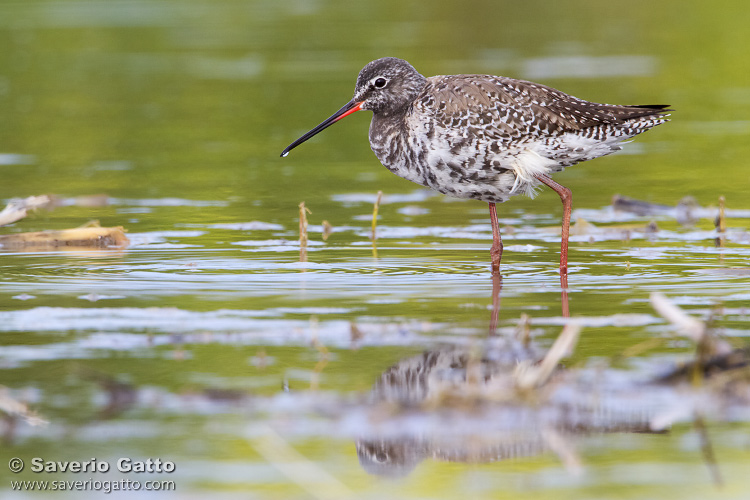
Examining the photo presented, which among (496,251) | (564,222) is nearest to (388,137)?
(496,251)

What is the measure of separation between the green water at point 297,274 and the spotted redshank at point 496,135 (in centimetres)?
67

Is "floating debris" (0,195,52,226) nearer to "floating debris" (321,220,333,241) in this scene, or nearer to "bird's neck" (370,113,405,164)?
"floating debris" (321,220,333,241)

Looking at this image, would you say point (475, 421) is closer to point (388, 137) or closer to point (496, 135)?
point (496, 135)

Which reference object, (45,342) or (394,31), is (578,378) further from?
(394,31)

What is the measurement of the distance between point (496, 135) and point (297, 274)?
1.82m

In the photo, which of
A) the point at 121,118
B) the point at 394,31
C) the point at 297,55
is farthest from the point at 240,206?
the point at 394,31

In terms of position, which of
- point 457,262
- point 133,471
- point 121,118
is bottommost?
point 133,471

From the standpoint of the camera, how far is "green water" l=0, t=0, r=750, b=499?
208 inches

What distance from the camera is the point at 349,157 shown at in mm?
16516

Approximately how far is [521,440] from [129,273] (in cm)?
471

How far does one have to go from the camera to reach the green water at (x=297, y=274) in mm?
5293

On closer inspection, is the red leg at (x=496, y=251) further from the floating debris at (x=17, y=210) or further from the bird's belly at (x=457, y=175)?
the floating debris at (x=17, y=210)

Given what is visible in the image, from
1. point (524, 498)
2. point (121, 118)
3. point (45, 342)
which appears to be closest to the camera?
point (524, 498)

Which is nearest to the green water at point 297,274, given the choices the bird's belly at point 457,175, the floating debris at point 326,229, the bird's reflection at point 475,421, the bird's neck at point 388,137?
the bird's reflection at point 475,421
